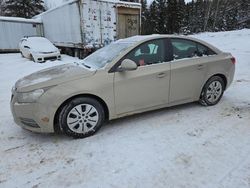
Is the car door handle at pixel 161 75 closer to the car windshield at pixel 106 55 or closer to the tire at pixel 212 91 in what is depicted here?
the car windshield at pixel 106 55

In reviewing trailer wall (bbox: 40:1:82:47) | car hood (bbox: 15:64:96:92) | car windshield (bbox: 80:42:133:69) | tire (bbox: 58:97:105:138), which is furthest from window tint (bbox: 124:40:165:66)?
trailer wall (bbox: 40:1:82:47)

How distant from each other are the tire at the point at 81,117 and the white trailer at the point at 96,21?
8.70 m

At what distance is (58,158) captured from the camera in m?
3.09

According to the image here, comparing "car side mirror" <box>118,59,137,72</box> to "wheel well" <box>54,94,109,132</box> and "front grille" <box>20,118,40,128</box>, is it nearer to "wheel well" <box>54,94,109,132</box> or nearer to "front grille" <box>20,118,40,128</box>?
"wheel well" <box>54,94,109,132</box>

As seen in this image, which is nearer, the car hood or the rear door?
the car hood

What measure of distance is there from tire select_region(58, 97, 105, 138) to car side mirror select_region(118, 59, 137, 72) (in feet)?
2.21

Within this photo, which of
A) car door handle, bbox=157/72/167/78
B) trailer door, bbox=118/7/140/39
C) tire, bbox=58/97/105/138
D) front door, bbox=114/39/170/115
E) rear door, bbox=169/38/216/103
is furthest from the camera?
trailer door, bbox=118/7/140/39

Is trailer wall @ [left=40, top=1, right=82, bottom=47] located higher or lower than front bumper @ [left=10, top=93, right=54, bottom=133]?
higher

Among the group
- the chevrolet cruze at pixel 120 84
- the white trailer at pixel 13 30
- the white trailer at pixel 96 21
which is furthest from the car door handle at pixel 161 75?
the white trailer at pixel 13 30

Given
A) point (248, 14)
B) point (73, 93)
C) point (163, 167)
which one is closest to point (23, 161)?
point (73, 93)

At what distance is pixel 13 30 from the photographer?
61.7 ft

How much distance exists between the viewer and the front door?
12.4ft

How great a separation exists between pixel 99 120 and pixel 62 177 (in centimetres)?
116

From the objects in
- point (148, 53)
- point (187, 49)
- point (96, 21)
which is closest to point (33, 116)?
point (148, 53)
